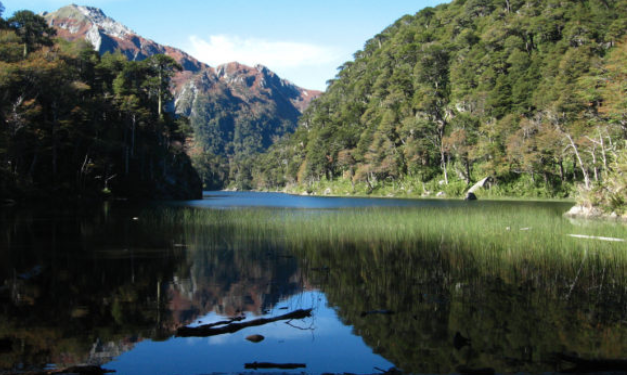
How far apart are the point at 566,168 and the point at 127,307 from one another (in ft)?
204

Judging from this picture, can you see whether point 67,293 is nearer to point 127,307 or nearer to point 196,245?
point 127,307

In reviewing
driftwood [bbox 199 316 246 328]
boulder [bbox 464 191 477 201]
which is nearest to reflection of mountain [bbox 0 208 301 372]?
driftwood [bbox 199 316 246 328]

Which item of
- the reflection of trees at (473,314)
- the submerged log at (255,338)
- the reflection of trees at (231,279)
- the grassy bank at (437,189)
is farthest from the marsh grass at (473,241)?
the grassy bank at (437,189)

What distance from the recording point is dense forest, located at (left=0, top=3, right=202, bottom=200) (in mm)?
39188

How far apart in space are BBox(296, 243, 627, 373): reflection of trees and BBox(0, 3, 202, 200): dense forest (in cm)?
3892

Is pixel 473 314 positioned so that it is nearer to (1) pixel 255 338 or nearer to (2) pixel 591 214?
(1) pixel 255 338

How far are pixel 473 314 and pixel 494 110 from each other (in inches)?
2636

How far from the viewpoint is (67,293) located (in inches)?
327

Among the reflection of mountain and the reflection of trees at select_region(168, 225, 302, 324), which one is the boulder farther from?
the reflection of mountain

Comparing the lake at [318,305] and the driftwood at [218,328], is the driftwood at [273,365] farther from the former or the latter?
the driftwood at [218,328]

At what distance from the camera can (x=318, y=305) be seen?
7926 mm

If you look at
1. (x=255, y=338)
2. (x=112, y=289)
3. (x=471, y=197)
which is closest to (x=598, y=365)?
(x=255, y=338)

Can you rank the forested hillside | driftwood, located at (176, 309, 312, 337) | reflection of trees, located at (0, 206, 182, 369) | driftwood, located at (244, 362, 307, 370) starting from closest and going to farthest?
driftwood, located at (244, 362, 307, 370) < reflection of trees, located at (0, 206, 182, 369) < driftwood, located at (176, 309, 312, 337) < the forested hillside

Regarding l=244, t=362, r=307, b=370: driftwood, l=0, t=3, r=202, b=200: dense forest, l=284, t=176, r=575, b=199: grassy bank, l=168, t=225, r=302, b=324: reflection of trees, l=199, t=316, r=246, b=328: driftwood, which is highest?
l=0, t=3, r=202, b=200: dense forest
